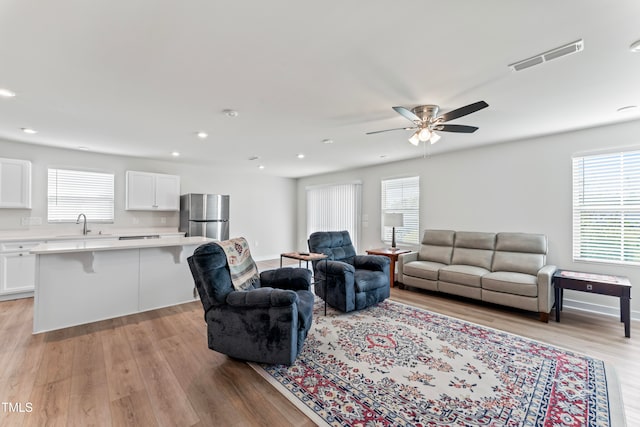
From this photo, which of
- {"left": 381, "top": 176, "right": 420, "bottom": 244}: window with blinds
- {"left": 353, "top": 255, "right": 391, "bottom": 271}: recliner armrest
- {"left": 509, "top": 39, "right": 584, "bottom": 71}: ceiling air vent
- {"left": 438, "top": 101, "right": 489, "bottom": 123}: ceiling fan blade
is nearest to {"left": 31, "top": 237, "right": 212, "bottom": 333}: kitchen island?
{"left": 353, "top": 255, "right": 391, "bottom": 271}: recliner armrest

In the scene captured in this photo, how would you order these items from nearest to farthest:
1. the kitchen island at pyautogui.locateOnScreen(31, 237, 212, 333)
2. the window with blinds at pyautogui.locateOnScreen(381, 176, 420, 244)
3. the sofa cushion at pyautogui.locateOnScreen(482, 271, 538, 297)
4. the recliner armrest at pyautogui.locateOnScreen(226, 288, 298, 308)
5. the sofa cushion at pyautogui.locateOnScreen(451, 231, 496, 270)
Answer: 1. the recliner armrest at pyautogui.locateOnScreen(226, 288, 298, 308)
2. the kitchen island at pyautogui.locateOnScreen(31, 237, 212, 333)
3. the sofa cushion at pyautogui.locateOnScreen(482, 271, 538, 297)
4. the sofa cushion at pyautogui.locateOnScreen(451, 231, 496, 270)
5. the window with blinds at pyautogui.locateOnScreen(381, 176, 420, 244)

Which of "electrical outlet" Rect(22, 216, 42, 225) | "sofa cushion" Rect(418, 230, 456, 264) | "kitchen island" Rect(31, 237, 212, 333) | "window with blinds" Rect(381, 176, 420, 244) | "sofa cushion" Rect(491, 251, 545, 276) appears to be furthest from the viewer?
"window with blinds" Rect(381, 176, 420, 244)

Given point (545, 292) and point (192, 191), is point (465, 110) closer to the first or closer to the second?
point (545, 292)

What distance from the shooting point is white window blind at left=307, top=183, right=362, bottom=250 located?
6723 millimetres

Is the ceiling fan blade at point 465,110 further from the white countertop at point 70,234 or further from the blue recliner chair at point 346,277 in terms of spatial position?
the white countertop at point 70,234

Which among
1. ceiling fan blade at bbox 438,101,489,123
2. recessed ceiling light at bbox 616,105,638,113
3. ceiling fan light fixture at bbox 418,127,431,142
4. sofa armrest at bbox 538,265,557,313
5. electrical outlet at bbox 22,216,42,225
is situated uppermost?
recessed ceiling light at bbox 616,105,638,113

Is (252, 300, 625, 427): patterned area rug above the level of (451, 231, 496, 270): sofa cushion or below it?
below

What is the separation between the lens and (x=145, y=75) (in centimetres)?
230

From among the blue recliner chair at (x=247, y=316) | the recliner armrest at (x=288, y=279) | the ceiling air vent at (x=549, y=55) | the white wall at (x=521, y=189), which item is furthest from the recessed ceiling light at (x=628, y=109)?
the blue recliner chair at (x=247, y=316)

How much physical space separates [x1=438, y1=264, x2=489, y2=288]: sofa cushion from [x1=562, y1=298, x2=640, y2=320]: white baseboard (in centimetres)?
109

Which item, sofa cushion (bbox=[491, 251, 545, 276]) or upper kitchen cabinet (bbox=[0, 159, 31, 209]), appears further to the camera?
upper kitchen cabinet (bbox=[0, 159, 31, 209])

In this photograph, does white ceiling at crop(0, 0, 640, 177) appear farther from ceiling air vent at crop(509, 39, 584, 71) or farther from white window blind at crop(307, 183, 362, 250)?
white window blind at crop(307, 183, 362, 250)

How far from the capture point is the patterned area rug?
1.79m

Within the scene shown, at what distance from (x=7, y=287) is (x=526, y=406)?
6.19 meters
